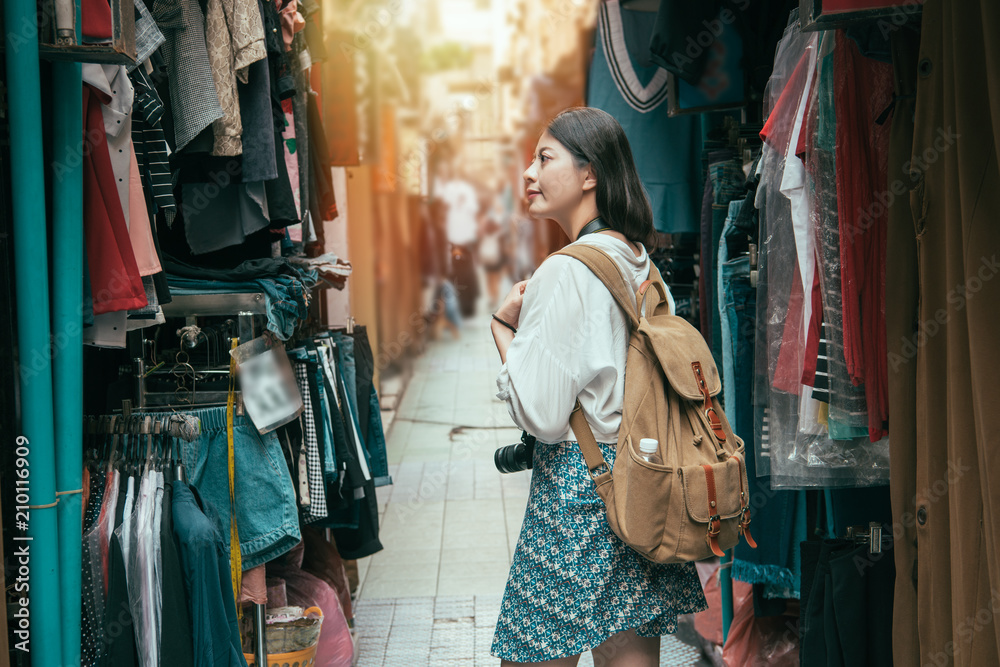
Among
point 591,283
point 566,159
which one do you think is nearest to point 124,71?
point 566,159

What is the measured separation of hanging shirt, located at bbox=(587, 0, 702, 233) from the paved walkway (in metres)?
1.84

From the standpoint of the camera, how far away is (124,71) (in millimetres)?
1909

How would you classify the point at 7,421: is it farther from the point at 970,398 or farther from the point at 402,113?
the point at 402,113

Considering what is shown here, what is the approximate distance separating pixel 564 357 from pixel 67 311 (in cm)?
97

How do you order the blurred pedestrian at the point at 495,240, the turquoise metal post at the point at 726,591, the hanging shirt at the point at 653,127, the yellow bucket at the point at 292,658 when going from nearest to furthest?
the yellow bucket at the point at 292,658, the turquoise metal post at the point at 726,591, the hanging shirt at the point at 653,127, the blurred pedestrian at the point at 495,240

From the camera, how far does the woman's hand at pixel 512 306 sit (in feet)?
6.54

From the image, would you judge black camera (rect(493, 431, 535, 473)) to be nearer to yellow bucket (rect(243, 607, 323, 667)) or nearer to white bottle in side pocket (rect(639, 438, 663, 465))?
white bottle in side pocket (rect(639, 438, 663, 465))

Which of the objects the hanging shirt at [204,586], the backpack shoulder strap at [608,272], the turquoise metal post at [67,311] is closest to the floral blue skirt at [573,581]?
the backpack shoulder strap at [608,272]

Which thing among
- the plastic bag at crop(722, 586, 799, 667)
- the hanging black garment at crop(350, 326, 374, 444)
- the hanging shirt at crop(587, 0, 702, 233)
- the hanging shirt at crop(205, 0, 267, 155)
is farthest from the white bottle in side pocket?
the hanging black garment at crop(350, 326, 374, 444)

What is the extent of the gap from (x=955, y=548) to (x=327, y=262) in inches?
105

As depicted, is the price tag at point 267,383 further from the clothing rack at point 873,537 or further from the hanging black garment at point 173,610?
the clothing rack at point 873,537

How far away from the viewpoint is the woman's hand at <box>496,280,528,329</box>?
→ 1994 mm

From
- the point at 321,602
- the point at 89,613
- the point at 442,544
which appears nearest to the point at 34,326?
the point at 89,613

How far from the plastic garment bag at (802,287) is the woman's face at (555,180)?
471mm
